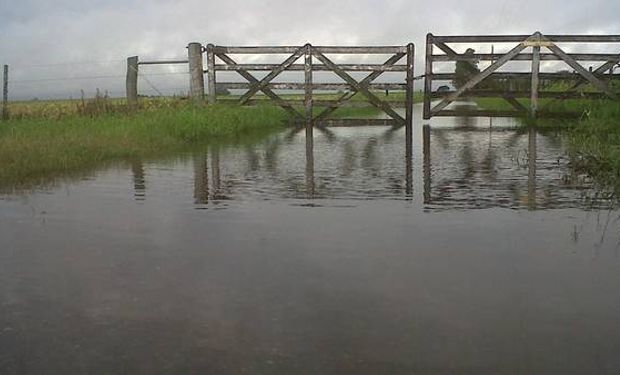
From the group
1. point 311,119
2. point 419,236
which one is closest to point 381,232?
point 419,236

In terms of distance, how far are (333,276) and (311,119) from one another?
13.5 m

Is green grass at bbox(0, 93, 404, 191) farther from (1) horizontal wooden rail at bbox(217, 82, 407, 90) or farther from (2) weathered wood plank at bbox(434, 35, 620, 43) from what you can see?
(2) weathered wood plank at bbox(434, 35, 620, 43)

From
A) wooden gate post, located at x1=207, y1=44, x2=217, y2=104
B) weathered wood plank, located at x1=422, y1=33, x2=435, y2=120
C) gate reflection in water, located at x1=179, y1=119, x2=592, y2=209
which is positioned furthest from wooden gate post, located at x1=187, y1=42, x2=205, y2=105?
weathered wood plank, located at x1=422, y1=33, x2=435, y2=120

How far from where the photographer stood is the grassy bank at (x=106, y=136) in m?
8.11

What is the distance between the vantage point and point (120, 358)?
285 cm

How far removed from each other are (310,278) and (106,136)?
25.2ft

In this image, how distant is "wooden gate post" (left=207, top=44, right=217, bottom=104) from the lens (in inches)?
670

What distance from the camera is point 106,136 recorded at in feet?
35.1

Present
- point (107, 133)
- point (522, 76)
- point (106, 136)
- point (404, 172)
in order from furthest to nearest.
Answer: point (522, 76)
point (107, 133)
point (106, 136)
point (404, 172)

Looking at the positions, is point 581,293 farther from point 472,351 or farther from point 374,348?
point 374,348

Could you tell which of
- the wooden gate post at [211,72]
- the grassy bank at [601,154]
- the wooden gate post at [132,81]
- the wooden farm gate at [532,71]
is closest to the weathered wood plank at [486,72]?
the wooden farm gate at [532,71]

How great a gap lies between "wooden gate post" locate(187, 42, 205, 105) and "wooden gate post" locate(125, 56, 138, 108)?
5.22ft

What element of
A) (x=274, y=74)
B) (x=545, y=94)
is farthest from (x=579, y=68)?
(x=274, y=74)

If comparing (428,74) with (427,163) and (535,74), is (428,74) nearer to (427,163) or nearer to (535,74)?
(535,74)
